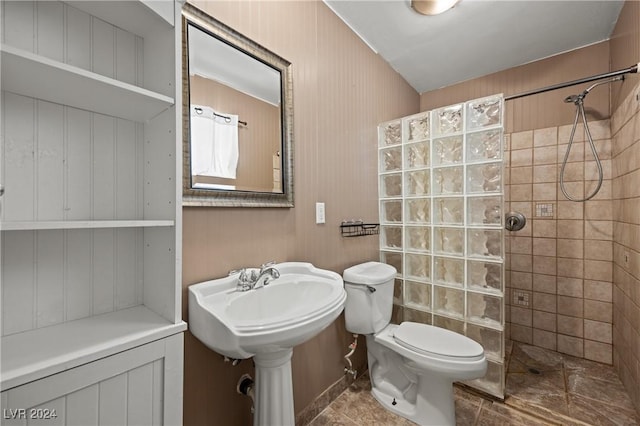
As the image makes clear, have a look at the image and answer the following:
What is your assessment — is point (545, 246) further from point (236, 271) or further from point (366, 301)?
point (236, 271)

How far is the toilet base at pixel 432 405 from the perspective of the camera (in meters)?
1.45

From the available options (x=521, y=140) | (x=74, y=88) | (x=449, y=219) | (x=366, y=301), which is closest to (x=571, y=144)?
(x=521, y=140)

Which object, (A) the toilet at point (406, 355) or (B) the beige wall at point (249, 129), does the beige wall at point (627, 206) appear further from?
(B) the beige wall at point (249, 129)

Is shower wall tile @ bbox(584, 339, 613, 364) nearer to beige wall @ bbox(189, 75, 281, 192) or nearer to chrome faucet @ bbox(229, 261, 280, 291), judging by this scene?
chrome faucet @ bbox(229, 261, 280, 291)

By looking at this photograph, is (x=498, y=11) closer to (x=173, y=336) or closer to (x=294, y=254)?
(x=294, y=254)

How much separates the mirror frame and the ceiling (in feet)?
2.46

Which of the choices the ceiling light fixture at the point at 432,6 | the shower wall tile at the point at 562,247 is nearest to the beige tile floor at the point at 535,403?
the shower wall tile at the point at 562,247

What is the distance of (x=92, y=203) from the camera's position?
2.69ft

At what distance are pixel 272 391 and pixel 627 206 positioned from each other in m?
2.36

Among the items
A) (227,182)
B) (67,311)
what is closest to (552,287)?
(227,182)

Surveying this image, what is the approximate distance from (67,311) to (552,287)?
3.10 m

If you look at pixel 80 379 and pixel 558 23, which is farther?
pixel 558 23

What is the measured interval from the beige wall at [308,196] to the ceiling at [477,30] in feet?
0.48

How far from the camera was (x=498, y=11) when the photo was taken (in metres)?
1.75
